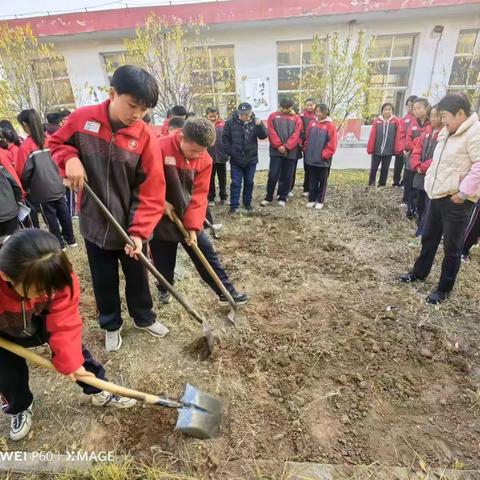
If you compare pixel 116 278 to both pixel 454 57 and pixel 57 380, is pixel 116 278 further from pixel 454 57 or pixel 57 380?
pixel 454 57

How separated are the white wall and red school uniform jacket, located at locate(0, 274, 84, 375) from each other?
10.6 m

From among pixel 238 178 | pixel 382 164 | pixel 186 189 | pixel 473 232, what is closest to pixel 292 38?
pixel 382 164

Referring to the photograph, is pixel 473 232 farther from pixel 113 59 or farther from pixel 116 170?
pixel 113 59

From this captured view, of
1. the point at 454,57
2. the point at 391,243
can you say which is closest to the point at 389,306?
the point at 391,243

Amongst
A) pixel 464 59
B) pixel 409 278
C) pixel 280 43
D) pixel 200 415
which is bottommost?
pixel 409 278

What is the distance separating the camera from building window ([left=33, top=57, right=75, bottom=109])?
31.2 ft

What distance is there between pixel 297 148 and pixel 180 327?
4211mm

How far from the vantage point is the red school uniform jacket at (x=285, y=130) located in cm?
581

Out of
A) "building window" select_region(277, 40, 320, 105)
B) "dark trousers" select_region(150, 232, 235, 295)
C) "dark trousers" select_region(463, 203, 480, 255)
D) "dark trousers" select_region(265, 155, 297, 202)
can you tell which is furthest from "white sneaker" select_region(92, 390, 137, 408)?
"building window" select_region(277, 40, 320, 105)

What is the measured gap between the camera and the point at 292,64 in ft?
35.2

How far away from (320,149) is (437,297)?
3.43m

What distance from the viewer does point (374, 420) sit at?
2.10 m

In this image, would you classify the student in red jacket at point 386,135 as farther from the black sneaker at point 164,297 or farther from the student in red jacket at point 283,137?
the black sneaker at point 164,297

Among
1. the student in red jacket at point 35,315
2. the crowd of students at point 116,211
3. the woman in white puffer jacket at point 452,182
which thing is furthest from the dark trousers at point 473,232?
the student in red jacket at point 35,315
